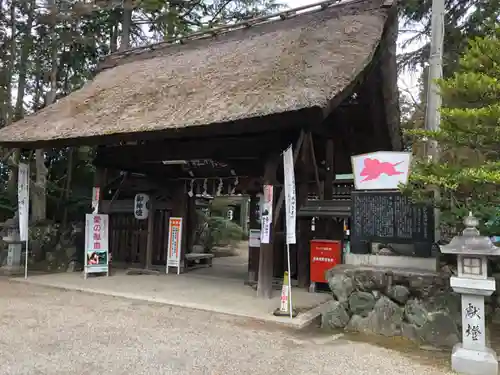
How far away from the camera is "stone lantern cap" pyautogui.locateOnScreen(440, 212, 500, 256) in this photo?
3990 mm

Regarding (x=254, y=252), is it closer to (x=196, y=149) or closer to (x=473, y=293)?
(x=196, y=149)

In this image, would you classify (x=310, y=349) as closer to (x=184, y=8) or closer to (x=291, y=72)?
(x=291, y=72)

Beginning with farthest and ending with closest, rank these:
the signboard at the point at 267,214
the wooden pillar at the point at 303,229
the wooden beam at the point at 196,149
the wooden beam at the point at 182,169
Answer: the wooden beam at the point at 182,169, the wooden pillar at the point at 303,229, the wooden beam at the point at 196,149, the signboard at the point at 267,214

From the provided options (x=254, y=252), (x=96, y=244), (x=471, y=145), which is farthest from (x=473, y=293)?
(x=96, y=244)

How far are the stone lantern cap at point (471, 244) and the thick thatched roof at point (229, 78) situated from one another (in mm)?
2327

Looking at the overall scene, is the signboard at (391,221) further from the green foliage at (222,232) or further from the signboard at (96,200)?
the green foliage at (222,232)

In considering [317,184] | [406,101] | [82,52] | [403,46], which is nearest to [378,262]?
[317,184]

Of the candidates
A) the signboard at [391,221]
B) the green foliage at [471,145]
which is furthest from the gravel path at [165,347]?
the green foliage at [471,145]

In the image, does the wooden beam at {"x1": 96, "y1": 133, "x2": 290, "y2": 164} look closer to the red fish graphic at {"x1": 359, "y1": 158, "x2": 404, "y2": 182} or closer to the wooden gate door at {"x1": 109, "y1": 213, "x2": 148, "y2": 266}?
the red fish graphic at {"x1": 359, "y1": 158, "x2": 404, "y2": 182}

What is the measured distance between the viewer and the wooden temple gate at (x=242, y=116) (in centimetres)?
638

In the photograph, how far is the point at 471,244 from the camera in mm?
4070

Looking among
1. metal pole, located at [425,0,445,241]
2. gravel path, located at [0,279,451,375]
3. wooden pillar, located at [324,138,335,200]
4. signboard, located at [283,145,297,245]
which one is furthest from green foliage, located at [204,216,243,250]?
metal pole, located at [425,0,445,241]

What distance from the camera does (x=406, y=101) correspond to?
22656mm

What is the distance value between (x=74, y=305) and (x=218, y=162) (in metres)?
3.89
